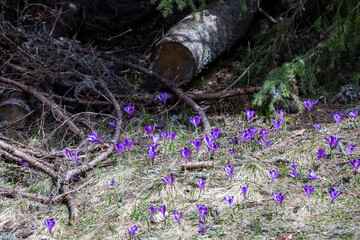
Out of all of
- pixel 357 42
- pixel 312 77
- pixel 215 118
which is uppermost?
pixel 357 42

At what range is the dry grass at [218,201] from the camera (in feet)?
7.77

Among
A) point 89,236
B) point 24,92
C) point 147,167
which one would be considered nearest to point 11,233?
point 89,236

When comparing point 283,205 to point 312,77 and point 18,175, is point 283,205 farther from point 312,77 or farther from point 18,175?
point 18,175

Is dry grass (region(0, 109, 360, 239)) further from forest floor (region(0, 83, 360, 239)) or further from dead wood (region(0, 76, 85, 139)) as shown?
dead wood (region(0, 76, 85, 139))

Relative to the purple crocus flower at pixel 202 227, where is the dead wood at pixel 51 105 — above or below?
below

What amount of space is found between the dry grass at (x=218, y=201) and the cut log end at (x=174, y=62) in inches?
57.8

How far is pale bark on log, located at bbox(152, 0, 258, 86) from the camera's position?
4688 mm

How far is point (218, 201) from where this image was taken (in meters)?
2.69

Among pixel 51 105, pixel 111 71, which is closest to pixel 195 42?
pixel 111 71

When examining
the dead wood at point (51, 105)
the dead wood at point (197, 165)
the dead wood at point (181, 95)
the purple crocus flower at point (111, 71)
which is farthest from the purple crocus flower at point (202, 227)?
the purple crocus flower at point (111, 71)

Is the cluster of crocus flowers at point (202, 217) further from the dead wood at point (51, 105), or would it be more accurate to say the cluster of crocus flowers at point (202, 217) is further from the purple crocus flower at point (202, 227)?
the dead wood at point (51, 105)

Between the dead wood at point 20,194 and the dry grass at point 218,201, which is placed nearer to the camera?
the dry grass at point 218,201

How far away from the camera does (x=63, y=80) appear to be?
15.4 ft

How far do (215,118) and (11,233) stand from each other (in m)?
2.40
